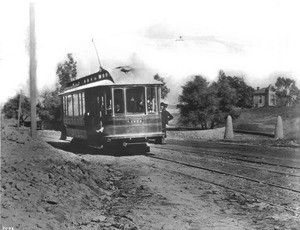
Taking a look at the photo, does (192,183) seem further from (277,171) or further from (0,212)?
(0,212)

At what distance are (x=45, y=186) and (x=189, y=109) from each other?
3303cm

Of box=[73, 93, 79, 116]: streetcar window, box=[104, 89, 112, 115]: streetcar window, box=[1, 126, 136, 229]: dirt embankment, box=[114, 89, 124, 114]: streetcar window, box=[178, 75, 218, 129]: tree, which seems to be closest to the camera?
box=[1, 126, 136, 229]: dirt embankment

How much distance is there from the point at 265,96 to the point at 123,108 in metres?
83.5

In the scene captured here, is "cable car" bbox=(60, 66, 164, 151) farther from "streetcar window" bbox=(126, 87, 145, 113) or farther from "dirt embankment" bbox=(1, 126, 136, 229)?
"dirt embankment" bbox=(1, 126, 136, 229)

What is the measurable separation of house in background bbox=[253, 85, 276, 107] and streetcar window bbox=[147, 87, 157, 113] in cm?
7728

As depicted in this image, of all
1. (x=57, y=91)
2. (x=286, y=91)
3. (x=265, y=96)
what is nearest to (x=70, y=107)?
(x=57, y=91)

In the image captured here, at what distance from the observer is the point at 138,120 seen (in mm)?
12516

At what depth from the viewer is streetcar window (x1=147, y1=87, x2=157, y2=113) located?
498 inches

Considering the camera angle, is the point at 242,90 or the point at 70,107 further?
the point at 242,90

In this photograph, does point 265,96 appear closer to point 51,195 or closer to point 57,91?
point 57,91

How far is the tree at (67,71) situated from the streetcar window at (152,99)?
12.2 metres

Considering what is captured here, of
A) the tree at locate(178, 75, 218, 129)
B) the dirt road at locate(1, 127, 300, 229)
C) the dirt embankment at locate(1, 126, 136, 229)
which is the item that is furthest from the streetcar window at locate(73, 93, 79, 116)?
the tree at locate(178, 75, 218, 129)

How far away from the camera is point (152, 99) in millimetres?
12797

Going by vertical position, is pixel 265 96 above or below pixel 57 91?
above
